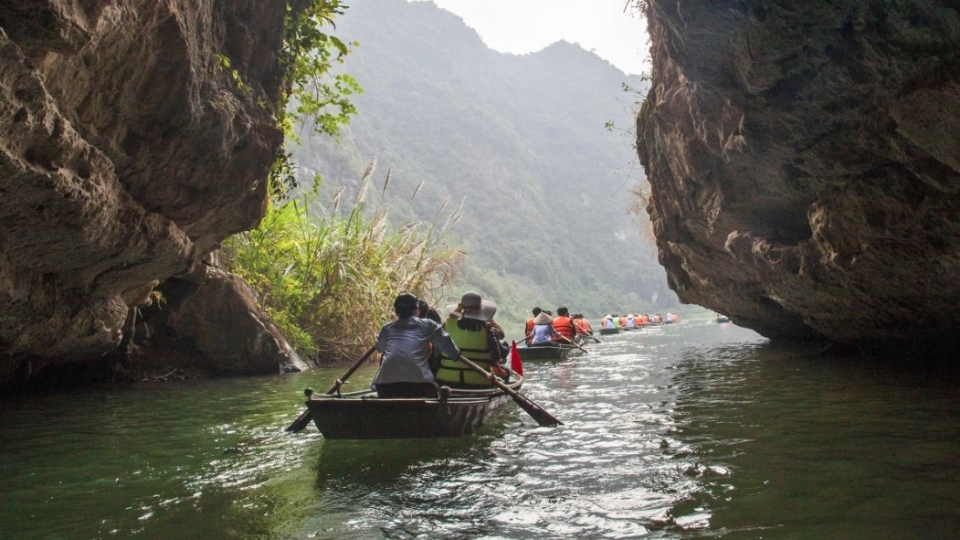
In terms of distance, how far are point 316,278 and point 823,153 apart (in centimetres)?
1080

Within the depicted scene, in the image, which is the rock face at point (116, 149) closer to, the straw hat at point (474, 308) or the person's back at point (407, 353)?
the person's back at point (407, 353)

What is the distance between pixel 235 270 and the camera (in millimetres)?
14359

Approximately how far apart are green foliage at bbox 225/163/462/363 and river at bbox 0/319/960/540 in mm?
6151

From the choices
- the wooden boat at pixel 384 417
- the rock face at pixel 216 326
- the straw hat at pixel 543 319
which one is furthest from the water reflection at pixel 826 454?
the rock face at pixel 216 326

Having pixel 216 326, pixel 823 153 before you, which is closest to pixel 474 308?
pixel 823 153

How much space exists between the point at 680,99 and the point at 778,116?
3.06 m

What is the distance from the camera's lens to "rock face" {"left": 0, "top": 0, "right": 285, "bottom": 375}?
4.62 m

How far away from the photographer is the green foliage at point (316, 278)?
1448 centimetres

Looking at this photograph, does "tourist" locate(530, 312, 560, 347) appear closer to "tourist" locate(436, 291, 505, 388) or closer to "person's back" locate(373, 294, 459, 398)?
"tourist" locate(436, 291, 505, 388)

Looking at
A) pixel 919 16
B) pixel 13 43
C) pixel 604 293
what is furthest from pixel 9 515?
pixel 604 293

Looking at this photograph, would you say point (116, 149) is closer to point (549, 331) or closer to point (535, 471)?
point (535, 471)

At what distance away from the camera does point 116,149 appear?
251 inches

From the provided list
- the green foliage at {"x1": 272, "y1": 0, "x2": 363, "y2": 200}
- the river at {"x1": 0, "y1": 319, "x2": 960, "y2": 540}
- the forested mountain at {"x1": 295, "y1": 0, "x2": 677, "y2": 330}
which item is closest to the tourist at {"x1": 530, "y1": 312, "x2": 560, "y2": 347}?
the river at {"x1": 0, "y1": 319, "x2": 960, "y2": 540}

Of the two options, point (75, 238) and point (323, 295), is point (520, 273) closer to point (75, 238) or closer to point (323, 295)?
point (323, 295)
